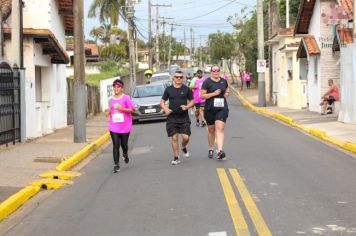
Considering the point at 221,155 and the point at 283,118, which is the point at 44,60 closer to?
the point at 221,155

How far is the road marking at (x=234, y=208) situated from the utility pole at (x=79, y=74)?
6.98 m

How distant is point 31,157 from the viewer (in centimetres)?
1359

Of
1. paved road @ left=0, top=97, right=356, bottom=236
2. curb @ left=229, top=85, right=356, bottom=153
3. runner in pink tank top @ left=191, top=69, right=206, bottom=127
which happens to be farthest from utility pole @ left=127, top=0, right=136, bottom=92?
paved road @ left=0, top=97, right=356, bottom=236

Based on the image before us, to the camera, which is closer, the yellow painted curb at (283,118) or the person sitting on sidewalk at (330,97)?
the yellow painted curb at (283,118)

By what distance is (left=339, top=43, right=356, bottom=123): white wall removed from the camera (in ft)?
63.0

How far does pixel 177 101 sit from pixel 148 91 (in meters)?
14.7

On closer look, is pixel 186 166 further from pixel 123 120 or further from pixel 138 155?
pixel 138 155

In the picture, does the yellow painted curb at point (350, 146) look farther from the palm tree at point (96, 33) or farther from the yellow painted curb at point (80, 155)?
the palm tree at point (96, 33)

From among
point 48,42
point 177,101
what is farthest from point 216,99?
Answer: point 48,42

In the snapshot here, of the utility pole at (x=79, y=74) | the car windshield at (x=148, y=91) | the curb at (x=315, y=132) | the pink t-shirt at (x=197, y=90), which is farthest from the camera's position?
the car windshield at (x=148, y=91)

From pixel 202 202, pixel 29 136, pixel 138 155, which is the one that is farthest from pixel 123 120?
pixel 29 136

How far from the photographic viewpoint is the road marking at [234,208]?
6.84m

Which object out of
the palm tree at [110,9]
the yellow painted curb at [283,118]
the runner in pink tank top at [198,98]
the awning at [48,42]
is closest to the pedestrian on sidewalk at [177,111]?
the awning at [48,42]

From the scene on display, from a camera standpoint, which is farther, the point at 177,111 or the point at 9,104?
the point at 9,104
